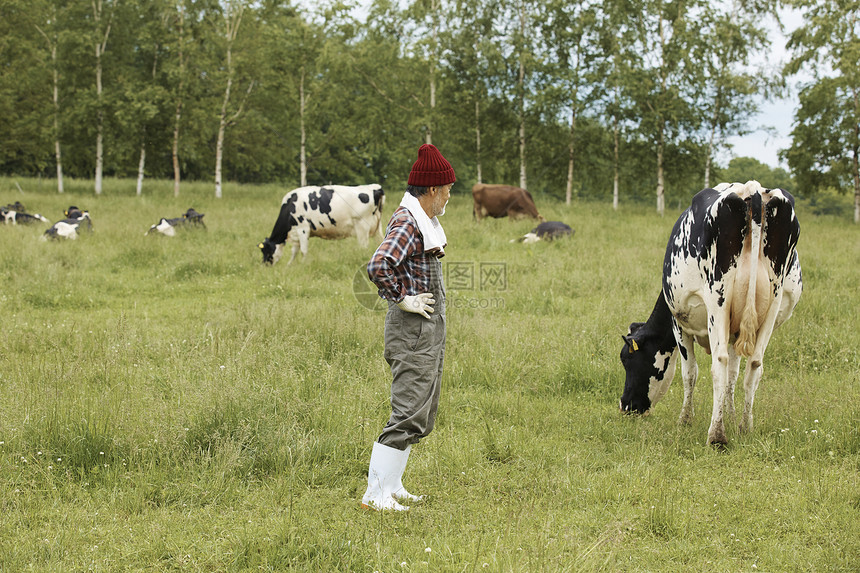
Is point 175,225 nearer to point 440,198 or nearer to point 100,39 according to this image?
point 440,198

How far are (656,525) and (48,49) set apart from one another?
30.2 metres

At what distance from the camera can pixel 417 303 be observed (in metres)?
3.51

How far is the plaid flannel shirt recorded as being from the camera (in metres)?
3.54

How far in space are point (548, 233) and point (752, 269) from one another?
1097cm

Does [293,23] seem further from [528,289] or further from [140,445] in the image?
[140,445]

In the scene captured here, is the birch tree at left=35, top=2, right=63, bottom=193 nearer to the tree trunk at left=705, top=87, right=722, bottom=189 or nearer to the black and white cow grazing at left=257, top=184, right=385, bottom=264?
the black and white cow grazing at left=257, top=184, right=385, bottom=264

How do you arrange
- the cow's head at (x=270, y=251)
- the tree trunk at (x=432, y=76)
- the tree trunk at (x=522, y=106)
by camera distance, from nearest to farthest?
the cow's head at (x=270, y=251), the tree trunk at (x=432, y=76), the tree trunk at (x=522, y=106)

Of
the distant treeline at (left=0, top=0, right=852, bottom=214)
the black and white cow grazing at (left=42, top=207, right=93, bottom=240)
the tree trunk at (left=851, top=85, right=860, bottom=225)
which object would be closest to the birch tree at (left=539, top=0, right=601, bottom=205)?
the distant treeline at (left=0, top=0, right=852, bottom=214)

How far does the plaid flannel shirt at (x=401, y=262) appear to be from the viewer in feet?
11.6

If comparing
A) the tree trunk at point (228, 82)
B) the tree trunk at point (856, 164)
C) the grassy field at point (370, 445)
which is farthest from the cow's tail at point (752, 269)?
the tree trunk at point (228, 82)

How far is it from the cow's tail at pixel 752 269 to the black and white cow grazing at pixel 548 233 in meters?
10.4

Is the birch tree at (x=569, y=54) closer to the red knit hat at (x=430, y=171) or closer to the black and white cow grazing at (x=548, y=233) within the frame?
the black and white cow grazing at (x=548, y=233)

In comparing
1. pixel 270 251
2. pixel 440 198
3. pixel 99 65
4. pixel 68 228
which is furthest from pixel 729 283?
pixel 99 65

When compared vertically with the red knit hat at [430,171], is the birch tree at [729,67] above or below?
above
